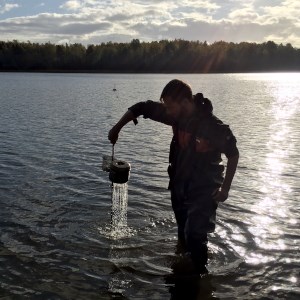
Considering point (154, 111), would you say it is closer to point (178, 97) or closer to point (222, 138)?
point (178, 97)

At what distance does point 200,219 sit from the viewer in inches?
230

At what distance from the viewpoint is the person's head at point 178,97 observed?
5.53m

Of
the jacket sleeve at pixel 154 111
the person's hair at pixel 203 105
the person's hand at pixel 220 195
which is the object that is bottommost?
the person's hand at pixel 220 195

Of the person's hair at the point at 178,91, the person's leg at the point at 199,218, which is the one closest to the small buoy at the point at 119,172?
the person's leg at the point at 199,218

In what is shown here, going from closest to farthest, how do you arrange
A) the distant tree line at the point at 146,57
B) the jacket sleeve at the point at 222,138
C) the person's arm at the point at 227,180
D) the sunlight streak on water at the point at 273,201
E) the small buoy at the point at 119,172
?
the jacket sleeve at the point at 222,138 < the person's arm at the point at 227,180 < the small buoy at the point at 119,172 < the sunlight streak on water at the point at 273,201 < the distant tree line at the point at 146,57

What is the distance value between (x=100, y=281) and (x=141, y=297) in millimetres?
716

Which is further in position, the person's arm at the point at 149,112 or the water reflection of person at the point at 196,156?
the person's arm at the point at 149,112

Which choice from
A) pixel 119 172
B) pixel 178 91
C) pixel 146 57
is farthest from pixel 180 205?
pixel 146 57

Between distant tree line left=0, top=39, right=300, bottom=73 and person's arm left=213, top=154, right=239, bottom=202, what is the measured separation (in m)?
151

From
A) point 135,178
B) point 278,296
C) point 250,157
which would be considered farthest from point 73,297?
point 250,157

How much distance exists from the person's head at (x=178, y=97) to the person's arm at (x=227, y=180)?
0.83 metres

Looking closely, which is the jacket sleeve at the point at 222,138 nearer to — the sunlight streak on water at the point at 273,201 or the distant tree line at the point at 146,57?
the sunlight streak on water at the point at 273,201

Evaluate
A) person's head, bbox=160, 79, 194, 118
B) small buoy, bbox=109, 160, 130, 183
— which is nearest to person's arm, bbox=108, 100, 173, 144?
person's head, bbox=160, 79, 194, 118

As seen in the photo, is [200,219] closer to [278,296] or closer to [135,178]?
[278,296]
